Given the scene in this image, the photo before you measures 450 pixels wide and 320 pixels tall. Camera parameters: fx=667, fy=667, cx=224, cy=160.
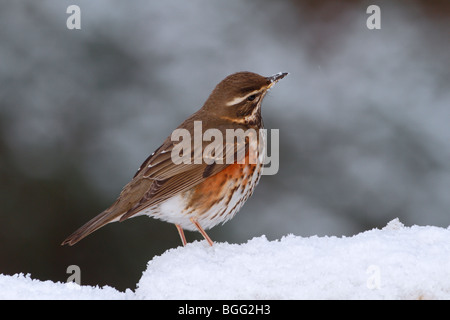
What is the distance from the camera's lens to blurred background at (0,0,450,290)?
520 cm

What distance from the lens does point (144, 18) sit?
6.12 meters

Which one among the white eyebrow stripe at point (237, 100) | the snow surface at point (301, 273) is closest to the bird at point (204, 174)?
the white eyebrow stripe at point (237, 100)

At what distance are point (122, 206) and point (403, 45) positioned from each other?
3.44 m

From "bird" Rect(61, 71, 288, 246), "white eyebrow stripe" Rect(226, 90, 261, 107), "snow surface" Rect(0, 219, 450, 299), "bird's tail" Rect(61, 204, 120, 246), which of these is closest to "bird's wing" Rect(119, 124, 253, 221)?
"bird" Rect(61, 71, 288, 246)

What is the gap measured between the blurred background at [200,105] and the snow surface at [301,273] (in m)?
2.04

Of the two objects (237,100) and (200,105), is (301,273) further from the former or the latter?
(200,105)

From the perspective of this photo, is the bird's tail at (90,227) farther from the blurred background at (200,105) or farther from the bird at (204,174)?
the blurred background at (200,105)

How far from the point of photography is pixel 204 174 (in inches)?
153

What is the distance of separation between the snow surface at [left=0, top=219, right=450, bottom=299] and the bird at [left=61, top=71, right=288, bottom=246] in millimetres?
634

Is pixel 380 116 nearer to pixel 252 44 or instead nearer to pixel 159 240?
pixel 252 44

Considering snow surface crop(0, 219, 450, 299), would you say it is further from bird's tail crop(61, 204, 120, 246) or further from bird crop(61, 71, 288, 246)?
bird crop(61, 71, 288, 246)

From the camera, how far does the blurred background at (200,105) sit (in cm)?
520

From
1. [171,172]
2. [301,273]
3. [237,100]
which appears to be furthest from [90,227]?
[301,273]
